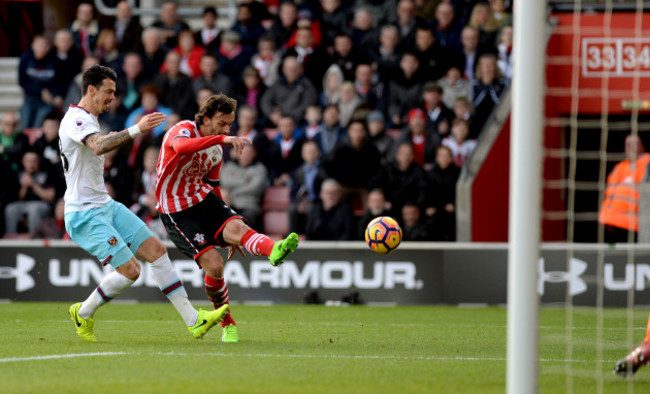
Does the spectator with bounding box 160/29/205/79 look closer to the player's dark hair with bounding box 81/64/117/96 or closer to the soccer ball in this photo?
the soccer ball

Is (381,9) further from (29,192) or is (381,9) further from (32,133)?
(29,192)

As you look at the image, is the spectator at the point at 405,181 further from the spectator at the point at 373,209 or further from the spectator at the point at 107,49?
the spectator at the point at 107,49

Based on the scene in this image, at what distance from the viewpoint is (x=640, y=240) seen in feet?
46.6

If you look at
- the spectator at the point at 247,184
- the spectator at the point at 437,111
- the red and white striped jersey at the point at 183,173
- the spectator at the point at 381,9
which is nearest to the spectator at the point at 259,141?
the spectator at the point at 247,184

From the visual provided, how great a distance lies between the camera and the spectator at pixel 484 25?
16.8 m

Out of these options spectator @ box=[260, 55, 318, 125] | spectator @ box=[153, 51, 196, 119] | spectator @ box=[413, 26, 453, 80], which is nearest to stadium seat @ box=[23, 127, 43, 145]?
spectator @ box=[153, 51, 196, 119]

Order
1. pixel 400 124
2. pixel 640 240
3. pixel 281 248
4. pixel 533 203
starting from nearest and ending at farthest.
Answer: pixel 533 203, pixel 281 248, pixel 640 240, pixel 400 124

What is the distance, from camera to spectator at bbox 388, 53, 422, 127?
54.3 ft

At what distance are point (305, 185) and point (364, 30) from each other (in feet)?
9.61

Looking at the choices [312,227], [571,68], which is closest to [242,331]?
[312,227]

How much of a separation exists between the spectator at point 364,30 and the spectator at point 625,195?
4.76m

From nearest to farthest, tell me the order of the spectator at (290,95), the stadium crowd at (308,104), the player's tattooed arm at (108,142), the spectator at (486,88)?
the player's tattooed arm at (108,142), the stadium crowd at (308,104), the spectator at (486,88), the spectator at (290,95)

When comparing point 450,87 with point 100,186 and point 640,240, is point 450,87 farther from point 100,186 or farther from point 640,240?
point 100,186

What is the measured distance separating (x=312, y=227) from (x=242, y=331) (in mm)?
5257
